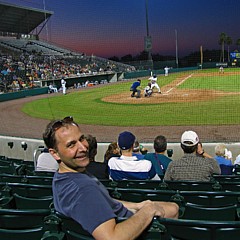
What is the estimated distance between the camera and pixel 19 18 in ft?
160

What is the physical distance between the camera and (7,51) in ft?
136

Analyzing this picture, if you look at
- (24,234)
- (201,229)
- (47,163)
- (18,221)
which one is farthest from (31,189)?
(201,229)

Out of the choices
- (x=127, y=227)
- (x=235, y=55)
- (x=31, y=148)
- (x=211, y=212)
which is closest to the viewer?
(x=127, y=227)

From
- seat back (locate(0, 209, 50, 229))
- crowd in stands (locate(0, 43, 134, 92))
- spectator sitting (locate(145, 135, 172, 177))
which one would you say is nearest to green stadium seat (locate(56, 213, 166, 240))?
seat back (locate(0, 209, 50, 229))

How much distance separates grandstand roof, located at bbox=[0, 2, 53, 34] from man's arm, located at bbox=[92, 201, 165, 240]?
140 feet

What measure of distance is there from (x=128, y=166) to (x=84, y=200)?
8.10 ft

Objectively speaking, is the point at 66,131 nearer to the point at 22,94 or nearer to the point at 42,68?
the point at 22,94

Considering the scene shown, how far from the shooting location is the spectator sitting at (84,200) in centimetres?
202

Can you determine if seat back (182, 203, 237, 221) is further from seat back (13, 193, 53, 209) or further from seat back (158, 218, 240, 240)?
seat back (13, 193, 53, 209)

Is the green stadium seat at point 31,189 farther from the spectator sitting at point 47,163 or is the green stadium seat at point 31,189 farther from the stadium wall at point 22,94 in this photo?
the stadium wall at point 22,94

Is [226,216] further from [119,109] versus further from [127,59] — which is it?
[127,59]

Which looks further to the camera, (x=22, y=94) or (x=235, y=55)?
(x=235, y=55)

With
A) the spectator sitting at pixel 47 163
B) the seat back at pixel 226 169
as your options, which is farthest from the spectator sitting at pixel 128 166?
Answer: the seat back at pixel 226 169

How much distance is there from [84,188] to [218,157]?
446 centimetres
